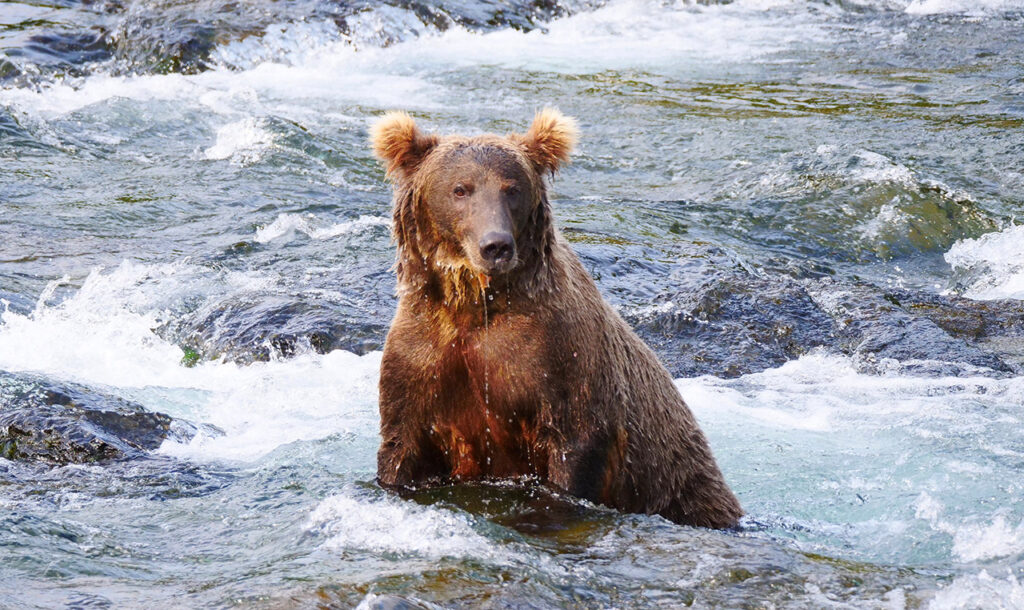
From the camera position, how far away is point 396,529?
4867mm

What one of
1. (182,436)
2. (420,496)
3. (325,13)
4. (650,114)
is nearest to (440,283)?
(420,496)

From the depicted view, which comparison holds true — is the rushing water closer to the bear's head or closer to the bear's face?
the bear's head

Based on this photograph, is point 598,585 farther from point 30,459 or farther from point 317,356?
point 317,356

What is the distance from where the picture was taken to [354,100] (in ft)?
49.3

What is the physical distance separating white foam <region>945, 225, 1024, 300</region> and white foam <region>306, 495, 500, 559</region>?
243 inches

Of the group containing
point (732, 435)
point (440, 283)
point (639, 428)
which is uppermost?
point (440, 283)

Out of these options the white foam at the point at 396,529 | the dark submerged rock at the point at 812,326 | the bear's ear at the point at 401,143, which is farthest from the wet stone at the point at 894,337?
the white foam at the point at 396,529

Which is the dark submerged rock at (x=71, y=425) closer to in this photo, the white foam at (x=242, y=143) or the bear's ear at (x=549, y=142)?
the bear's ear at (x=549, y=142)

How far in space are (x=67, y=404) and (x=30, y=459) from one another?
0.61m

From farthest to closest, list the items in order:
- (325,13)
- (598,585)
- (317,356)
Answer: (325,13) → (317,356) → (598,585)

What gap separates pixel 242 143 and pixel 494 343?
807cm

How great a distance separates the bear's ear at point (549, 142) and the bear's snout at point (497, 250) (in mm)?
579

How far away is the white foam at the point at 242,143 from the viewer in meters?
12.3

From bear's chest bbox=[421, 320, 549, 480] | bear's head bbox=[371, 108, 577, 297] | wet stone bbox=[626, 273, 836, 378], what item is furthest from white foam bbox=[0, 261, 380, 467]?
wet stone bbox=[626, 273, 836, 378]
